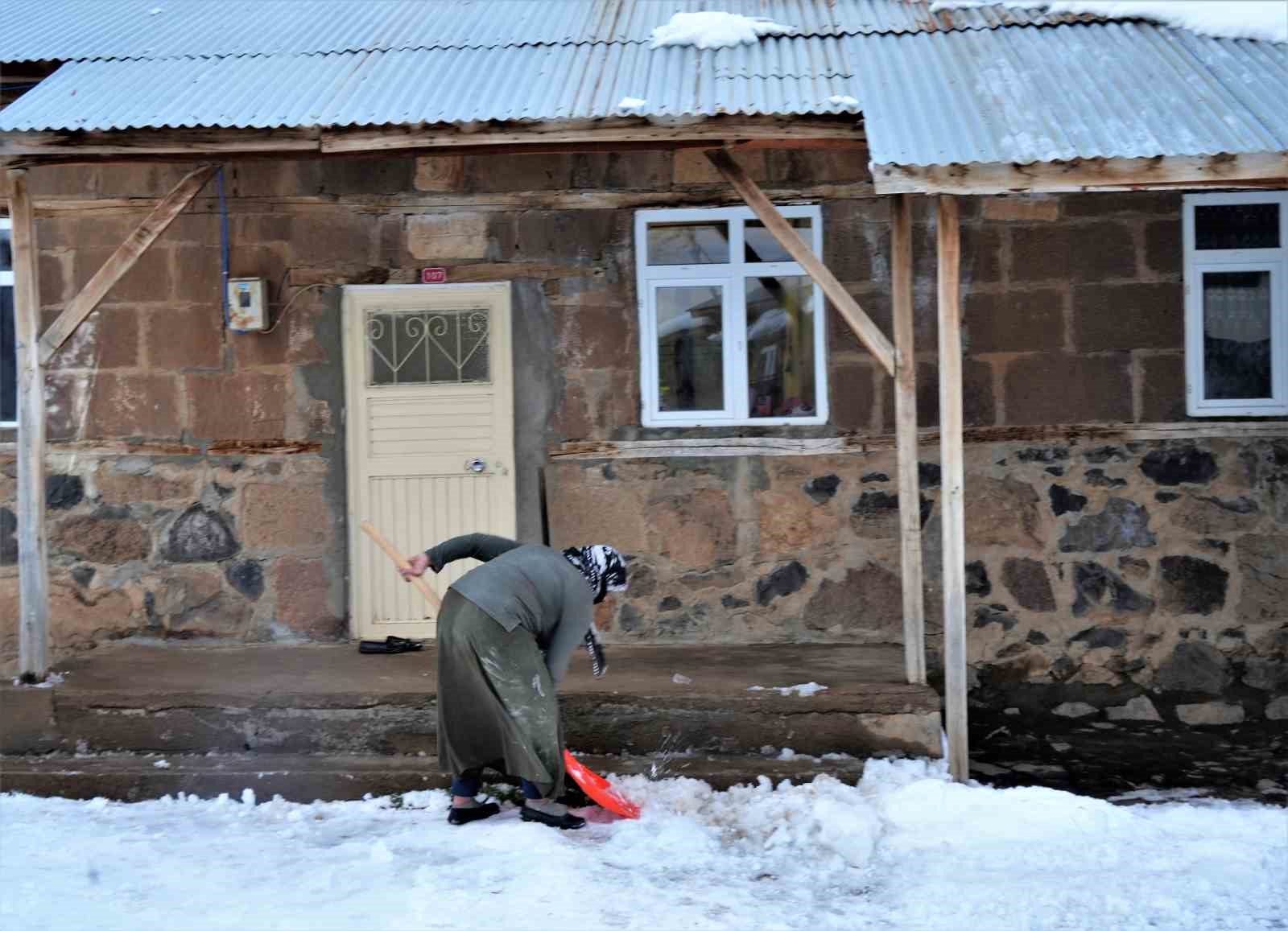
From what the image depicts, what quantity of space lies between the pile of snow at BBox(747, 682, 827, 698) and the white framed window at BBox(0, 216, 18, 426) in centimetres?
482

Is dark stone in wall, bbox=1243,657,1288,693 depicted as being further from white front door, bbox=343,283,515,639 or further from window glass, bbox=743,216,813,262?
white front door, bbox=343,283,515,639

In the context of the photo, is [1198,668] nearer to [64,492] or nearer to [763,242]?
[763,242]

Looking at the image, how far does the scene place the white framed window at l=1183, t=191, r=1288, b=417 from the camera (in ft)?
23.9

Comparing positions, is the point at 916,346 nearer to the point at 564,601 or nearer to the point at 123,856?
the point at 564,601

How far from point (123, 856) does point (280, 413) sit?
3.05m

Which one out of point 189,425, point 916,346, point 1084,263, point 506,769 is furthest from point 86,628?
point 1084,263

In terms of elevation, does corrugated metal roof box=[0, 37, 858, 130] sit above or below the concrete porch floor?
above

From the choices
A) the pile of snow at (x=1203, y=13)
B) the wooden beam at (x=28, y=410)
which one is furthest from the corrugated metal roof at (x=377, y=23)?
the wooden beam at (x=28, y=410)

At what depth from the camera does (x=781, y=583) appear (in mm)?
7453

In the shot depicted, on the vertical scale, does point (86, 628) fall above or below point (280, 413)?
below

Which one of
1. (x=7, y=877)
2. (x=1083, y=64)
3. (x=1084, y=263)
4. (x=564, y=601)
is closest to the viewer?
(x=7, y=877)

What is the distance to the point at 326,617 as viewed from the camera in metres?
7.62

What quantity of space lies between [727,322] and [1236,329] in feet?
9.56

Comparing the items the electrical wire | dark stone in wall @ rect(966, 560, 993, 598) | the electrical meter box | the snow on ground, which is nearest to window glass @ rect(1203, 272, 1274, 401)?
dark stone in wall @ rect(966, 560, 993, 598)
